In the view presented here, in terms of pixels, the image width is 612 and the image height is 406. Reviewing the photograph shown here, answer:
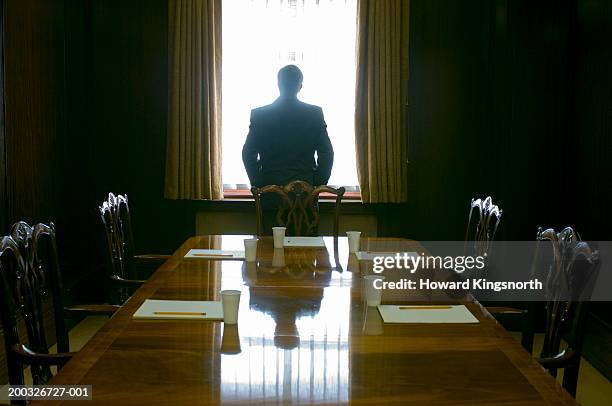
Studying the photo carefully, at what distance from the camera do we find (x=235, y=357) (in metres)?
1.46

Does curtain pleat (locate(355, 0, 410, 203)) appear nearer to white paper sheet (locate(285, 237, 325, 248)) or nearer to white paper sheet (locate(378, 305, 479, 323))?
white paper sheet (locate(285, 237, 325, 248))

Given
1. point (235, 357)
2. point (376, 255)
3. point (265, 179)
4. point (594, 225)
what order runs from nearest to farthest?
1. point (235, 357)
2. point (376, 255)
3. point (594, 225)
4. point (265, 179)

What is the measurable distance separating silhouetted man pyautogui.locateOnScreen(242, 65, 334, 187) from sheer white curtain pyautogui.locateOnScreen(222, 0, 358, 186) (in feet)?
2.43

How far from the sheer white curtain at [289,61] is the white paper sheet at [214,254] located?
2.35 m

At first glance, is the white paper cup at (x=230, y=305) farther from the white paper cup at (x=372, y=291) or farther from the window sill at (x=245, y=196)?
the window sill at (x=245, y=196)

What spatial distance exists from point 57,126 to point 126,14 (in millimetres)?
1021

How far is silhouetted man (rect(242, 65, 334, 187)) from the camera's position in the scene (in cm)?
436

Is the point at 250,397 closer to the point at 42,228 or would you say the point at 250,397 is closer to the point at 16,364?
the point at 16,364

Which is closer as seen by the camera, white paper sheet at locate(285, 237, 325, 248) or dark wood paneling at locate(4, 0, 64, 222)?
white paper sheet at locate(285, 237, 325, 248)

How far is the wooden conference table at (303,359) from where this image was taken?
4.17 feet

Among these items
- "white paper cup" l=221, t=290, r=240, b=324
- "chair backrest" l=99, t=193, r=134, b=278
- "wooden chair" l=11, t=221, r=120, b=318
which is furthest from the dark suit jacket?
"white paper cup" l=221, t=290, r=240, b=324

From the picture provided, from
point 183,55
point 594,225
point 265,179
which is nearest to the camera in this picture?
point 594,225

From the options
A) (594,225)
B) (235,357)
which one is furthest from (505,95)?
(235,357)

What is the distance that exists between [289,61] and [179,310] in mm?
3512
